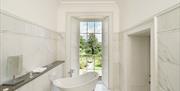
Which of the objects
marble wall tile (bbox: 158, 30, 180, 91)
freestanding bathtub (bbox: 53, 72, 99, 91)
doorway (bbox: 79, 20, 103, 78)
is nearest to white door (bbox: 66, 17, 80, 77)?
freestanding bathtub (bbox: 53, 72, 99, 91)

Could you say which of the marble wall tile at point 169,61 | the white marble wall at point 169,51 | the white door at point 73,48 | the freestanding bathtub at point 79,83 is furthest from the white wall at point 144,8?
the white door at point 73,48

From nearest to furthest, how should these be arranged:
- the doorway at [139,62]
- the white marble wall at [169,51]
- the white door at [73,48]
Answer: the white marble wall at [169,51], the doorway at [139,62], the white door at [73,48]

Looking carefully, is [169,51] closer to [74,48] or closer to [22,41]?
[22,41]

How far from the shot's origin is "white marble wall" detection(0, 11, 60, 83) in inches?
60.6

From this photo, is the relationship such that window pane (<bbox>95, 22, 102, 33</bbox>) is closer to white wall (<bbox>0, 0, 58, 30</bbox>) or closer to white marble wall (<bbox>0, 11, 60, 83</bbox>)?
white wall (<bbox>0, 0, 58, 30</bbox>)

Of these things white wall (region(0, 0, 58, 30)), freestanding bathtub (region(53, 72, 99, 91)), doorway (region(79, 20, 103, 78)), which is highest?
white wall (region(0, 0, 58, 30))

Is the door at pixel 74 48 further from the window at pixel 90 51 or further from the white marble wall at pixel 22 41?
the white marble wall at pixel 22 41

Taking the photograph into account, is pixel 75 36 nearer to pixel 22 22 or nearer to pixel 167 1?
pixel 22 22

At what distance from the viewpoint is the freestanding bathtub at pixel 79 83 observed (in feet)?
8.29

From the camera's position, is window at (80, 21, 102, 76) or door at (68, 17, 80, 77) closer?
door at (68, 17, 80, 77)

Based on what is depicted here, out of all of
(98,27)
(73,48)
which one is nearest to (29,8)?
(73,48)

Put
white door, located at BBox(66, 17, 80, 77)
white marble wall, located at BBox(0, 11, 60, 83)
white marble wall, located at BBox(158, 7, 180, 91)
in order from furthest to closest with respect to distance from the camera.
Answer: white door, located at BBox(66, 17, 80, 77) < white marble wall, located at BBox(0, 11, 60, 83) < white marble wall, located at BBox(158, 7, 180, 91)

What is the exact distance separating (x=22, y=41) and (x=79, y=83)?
1550 millimetres

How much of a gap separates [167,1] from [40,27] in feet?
6.15
